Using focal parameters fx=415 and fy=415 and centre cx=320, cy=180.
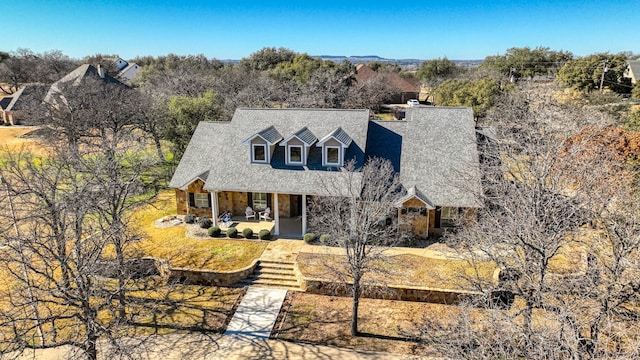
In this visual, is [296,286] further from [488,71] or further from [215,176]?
[488,71]

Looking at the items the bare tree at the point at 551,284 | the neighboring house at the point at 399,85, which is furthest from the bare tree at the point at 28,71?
the bare tree at the point at 551,284

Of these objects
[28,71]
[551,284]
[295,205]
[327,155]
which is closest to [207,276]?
[295,205]

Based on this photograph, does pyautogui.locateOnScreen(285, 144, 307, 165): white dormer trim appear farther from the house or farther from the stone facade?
the stone facade

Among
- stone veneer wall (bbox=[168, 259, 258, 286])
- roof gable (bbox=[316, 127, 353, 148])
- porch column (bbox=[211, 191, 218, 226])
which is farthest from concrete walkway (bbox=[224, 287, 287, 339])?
roof gable (bbox=[316, 127, 353, 148])

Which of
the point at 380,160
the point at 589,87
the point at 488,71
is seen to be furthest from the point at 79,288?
the point at 488,71

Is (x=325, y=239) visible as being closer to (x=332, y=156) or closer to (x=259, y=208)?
(x=332, y=156)
